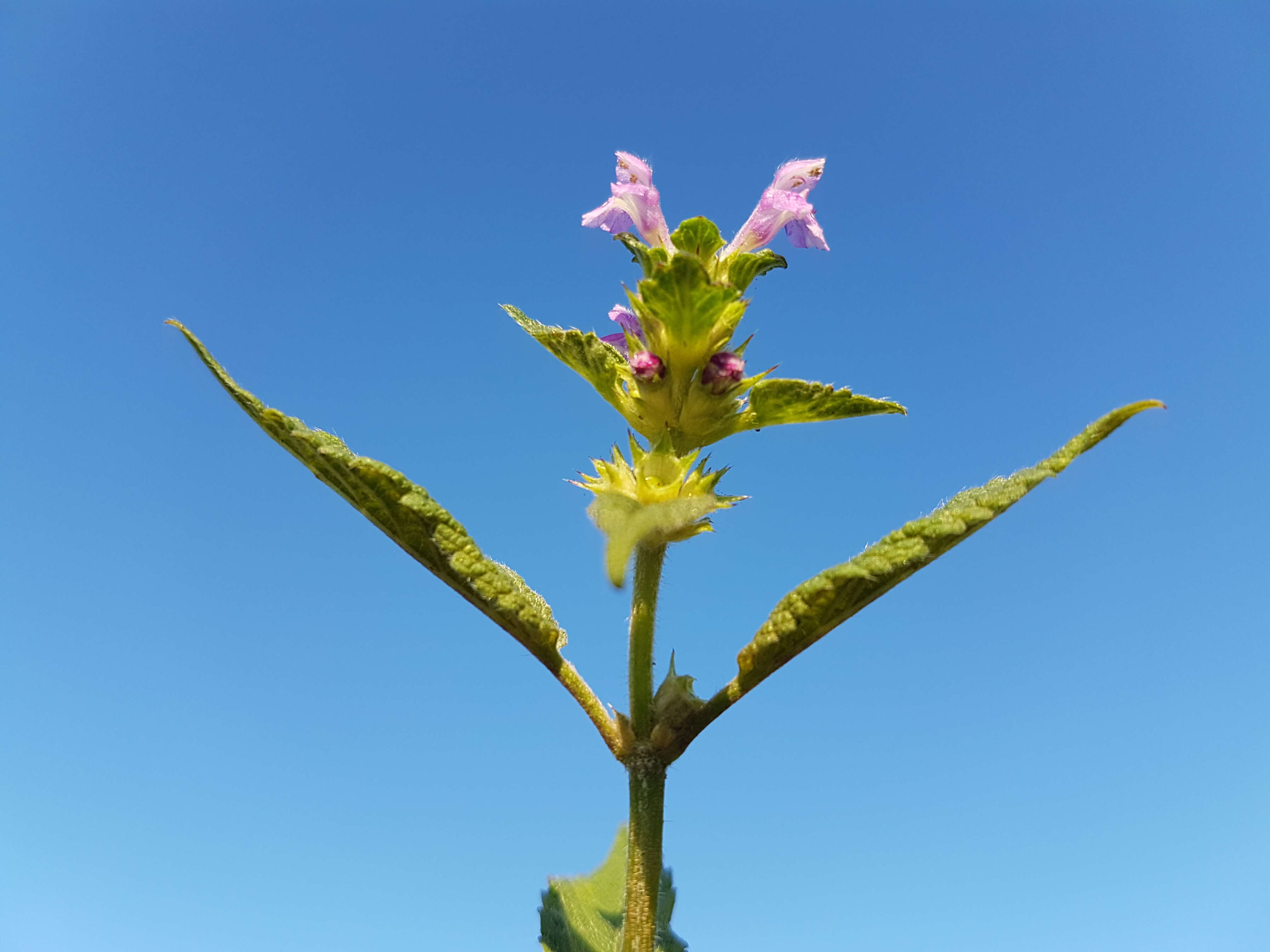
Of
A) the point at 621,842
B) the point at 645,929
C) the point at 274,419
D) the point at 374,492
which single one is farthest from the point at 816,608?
the point at 621,842

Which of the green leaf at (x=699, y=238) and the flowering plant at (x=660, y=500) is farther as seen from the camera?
the green leaf at (x=699, y=238)

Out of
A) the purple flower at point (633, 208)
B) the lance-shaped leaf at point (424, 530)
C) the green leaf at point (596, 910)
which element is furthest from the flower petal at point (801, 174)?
the green leaf at point (596, 910)

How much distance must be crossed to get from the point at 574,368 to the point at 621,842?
154cm

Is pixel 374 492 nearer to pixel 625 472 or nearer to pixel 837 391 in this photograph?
pixel 625 472

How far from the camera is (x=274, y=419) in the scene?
65.1 inches

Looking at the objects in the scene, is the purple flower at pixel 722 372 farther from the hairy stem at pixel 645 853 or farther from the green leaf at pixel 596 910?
the green leaf at pixel 596 910

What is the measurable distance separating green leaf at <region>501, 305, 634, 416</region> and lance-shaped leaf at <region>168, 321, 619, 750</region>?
437 mm

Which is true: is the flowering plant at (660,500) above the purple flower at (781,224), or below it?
below

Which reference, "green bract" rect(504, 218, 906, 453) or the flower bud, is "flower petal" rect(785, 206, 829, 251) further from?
the flower bud

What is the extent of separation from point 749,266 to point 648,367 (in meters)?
0.30

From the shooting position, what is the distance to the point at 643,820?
1595 mm

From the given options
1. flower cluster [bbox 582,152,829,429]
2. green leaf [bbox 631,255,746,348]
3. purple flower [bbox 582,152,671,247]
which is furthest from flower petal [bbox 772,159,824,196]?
green leaf [bbox 631,255,746,348]

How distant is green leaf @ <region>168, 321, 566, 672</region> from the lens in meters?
1.58

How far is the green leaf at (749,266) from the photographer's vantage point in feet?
5.61
